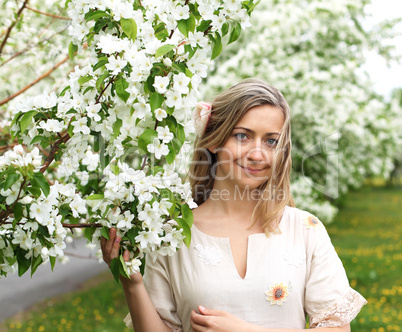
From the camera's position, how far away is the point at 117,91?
59.4 inches

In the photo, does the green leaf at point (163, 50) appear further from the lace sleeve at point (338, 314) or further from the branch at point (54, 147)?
the lace sleeve at point (338, 314)

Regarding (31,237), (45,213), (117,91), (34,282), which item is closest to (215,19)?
(117,91)

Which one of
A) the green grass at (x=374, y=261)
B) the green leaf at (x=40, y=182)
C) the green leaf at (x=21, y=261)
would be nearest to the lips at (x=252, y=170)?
the green leaf at (x=40, y=182)

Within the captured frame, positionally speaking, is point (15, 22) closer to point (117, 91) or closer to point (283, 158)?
point (117, 91)

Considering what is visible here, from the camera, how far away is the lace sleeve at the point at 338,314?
1.88m

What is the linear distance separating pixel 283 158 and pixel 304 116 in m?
4.59

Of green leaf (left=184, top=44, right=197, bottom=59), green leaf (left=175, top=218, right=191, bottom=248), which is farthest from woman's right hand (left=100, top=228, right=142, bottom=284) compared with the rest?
green leaf (left=184, top=44, right=197, bottom=59)

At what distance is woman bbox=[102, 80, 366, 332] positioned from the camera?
1896 mm

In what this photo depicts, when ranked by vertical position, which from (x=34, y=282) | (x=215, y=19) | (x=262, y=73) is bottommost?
(x=34, y=282)

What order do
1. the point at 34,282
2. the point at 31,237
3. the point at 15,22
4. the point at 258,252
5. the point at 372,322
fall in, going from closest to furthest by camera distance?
the point at 31,237
the point at 258,252
the point at 15,22
the point at 372,322
the point at 34,282

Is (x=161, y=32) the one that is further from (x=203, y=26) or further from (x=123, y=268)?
(x=123, y=268)

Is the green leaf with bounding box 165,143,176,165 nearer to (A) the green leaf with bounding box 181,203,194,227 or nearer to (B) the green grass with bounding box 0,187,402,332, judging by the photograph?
(A) the green leaf with bounding box 181,203,194,227

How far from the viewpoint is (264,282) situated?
1904 mm

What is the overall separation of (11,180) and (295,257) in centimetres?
117
